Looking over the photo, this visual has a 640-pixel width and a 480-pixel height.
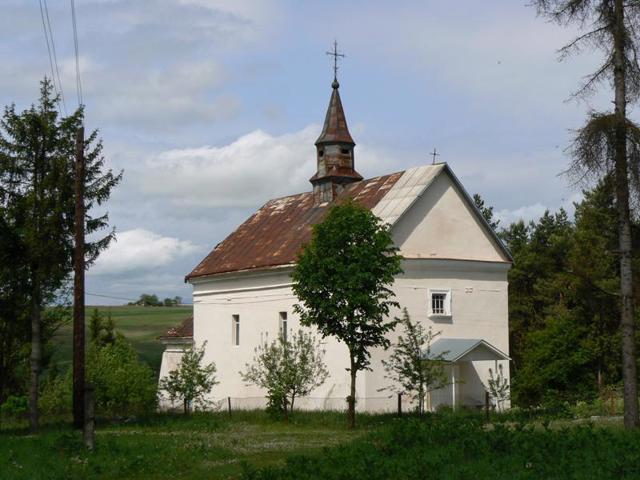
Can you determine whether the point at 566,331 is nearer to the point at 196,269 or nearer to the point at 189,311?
the point at 196,269

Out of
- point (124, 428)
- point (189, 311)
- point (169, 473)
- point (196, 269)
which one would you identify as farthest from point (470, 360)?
point (189, 311)

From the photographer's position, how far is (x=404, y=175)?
1476 inches

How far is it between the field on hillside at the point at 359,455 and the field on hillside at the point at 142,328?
98.0ft

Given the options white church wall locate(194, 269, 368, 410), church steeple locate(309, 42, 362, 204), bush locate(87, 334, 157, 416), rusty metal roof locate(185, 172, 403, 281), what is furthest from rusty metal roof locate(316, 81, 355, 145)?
bush locate(87, 334, 157, 416)

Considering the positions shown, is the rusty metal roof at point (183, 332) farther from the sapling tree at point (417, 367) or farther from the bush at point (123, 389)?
the sapling tree at point (417, 367)

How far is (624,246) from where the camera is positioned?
2048 cm

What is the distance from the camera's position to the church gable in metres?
35.2

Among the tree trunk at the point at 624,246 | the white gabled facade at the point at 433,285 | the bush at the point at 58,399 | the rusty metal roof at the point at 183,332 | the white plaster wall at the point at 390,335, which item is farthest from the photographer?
the rusty metal roof at the point at 183,332

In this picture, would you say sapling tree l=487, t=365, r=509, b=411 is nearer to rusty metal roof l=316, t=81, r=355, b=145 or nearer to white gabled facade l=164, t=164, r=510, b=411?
white gabled facade l=164, t=164, r=510, b=411

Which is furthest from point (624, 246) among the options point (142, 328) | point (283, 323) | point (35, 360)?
point (142, 328)

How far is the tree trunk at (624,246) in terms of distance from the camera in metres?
20.4

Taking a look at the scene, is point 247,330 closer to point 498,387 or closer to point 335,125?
point 335,125

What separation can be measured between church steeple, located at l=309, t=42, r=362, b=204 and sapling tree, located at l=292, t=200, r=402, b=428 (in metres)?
13.1

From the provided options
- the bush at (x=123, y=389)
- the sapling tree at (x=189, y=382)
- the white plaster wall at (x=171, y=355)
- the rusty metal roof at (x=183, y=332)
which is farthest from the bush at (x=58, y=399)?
the sapling tree at (x=189, y=382)
